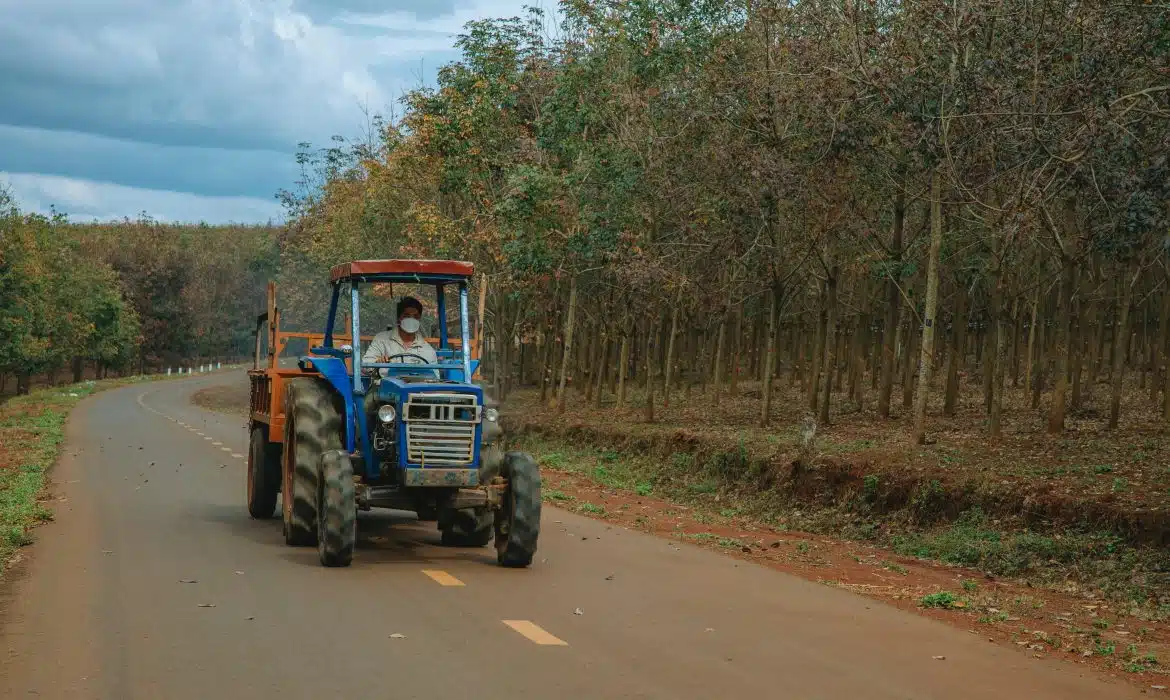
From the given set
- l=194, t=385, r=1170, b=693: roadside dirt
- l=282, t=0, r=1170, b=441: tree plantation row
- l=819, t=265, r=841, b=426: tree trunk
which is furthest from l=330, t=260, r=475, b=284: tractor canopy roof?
l=819, t=265, r=841, b=426: tree trunk

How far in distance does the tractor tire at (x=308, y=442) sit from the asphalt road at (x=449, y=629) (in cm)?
41

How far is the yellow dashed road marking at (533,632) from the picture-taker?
939 cm

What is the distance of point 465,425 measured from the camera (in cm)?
1284

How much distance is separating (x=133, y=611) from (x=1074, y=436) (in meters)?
20.4

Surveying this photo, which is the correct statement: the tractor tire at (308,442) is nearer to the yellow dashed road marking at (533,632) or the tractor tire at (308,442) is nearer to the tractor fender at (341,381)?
the tractor fender at (341,381)

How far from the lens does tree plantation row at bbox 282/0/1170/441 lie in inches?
701

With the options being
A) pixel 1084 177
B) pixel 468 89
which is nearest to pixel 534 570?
pixel 1084 177

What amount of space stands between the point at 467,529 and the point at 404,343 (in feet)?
6.85

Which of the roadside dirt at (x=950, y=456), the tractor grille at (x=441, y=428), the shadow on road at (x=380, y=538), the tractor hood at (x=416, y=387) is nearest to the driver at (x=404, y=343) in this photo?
the tractor hood at (x=416, y=387)

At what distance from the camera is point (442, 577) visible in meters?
12.3

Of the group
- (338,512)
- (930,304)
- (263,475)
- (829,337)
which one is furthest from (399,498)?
(829,337)

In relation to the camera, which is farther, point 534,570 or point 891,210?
point 891,210

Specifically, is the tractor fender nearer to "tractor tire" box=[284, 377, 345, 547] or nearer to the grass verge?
"tractor tire" box=[284, 377, 345, 547]

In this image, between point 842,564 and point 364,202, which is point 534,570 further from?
point 364,202
